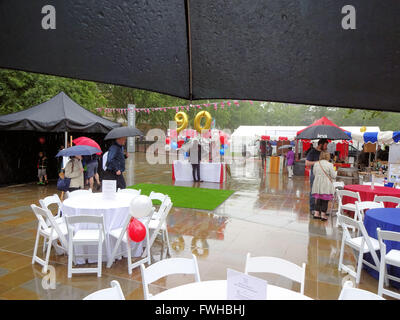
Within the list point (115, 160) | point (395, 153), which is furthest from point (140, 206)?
point (395, 153)

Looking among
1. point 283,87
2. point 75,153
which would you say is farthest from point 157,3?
point 75,153

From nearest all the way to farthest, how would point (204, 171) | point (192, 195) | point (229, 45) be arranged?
1. point (229, 45)
2. point (192, 195)
3. point (204, 171)

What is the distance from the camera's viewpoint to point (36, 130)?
360 inches

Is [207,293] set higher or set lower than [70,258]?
higher

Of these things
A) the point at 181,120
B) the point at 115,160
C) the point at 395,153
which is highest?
the point at 181,120

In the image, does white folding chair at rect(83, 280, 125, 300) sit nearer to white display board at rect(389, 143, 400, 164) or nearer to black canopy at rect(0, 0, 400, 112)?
black canopy at rect(0, 0, 400, 112)

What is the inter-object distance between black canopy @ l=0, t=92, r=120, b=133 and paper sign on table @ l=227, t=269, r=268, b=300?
9000 mm

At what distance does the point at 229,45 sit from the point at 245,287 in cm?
130

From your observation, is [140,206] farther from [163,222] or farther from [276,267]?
[276,267]

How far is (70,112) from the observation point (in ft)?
32.3

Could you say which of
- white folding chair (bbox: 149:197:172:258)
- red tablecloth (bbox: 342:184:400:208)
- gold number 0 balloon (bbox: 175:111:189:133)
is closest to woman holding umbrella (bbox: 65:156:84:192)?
white folding chair (bbox: 149:197:172:258)

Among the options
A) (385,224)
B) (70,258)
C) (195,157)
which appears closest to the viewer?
(70,258)

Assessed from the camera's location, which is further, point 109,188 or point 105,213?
point 109,188

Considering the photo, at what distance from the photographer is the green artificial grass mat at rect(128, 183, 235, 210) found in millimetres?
7941
